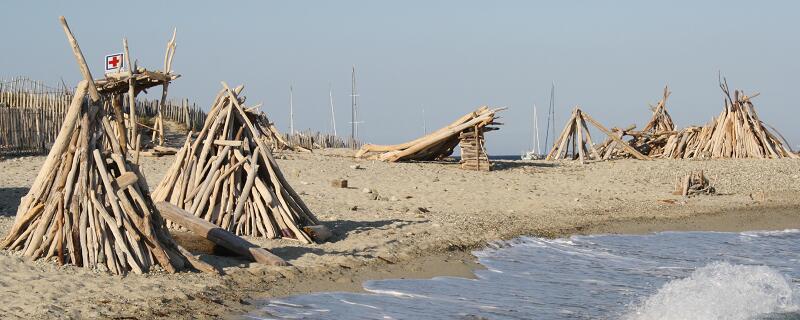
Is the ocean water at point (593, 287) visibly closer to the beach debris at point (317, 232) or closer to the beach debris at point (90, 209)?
the beach debris at point (90, 209)

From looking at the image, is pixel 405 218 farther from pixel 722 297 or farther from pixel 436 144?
pixel 436 144

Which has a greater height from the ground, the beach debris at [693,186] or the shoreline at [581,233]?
the beach debris at [693,186]

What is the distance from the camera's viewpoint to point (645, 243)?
13.3 m

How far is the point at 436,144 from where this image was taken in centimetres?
1991

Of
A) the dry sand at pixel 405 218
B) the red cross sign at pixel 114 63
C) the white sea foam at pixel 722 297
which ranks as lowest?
the white sea foam at pixel 722 297

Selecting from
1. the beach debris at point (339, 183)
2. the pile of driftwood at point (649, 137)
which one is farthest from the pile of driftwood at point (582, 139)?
the beach debris at point (339, 183)

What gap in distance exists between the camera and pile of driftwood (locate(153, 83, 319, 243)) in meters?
10.1

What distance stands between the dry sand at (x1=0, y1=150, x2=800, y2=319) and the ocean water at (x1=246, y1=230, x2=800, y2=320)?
365 mm

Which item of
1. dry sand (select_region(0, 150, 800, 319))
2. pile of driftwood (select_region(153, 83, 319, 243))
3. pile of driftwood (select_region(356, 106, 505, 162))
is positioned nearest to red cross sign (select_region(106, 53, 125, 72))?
dry sand (select_region(0, 150, 800, 319))

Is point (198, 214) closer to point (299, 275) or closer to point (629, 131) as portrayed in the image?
point (299, 275)

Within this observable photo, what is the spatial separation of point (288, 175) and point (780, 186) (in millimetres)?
10490

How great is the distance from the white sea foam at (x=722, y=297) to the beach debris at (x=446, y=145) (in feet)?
27.2

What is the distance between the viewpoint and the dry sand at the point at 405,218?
7.29m

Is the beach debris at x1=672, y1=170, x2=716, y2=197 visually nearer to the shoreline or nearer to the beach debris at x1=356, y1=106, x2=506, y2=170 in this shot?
the shoreline
